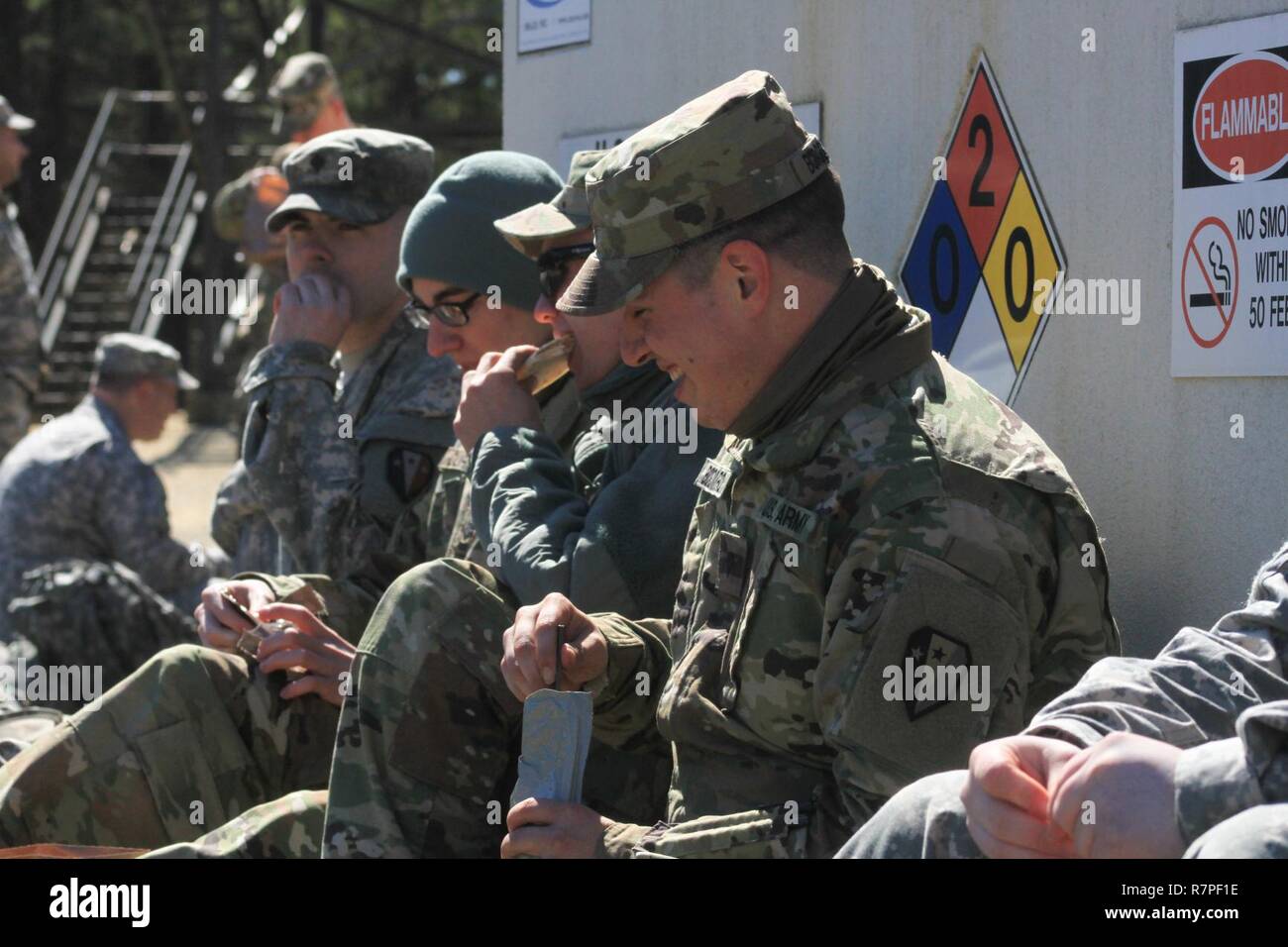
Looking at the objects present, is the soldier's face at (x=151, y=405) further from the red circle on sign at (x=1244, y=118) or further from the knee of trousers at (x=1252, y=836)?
the knee of trousers at (x=1252, y=836)

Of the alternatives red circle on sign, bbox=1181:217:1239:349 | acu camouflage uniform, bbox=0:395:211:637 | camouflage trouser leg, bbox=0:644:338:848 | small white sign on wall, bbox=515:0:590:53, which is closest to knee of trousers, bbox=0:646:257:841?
camouflage trouser leg, bbox=0:644:338:848

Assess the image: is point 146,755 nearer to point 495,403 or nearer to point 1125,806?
point 495,403

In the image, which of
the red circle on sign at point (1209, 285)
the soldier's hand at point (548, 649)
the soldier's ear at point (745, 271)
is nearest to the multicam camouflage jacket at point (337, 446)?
the soldier's hand at point (548, 649)

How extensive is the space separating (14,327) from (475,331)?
4.85 metres

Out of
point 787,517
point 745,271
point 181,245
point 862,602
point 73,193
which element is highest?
point 73,193

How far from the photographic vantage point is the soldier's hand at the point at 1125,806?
6.29 feet

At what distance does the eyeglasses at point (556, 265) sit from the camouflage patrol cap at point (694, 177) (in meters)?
0.86

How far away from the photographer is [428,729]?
3.11 metres

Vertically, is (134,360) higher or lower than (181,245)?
lower

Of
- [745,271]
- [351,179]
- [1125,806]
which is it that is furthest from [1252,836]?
[351,179]

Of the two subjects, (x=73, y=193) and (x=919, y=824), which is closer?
(x=919, y=824)
